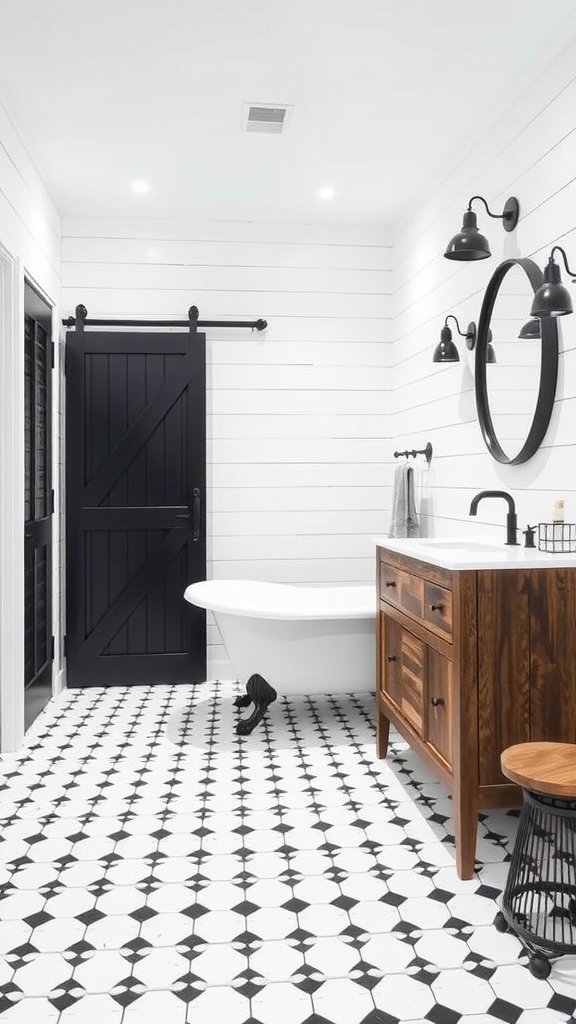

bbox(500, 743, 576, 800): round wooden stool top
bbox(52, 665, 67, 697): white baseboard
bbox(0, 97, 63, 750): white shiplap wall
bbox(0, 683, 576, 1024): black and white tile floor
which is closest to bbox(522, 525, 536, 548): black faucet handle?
bbox(500, 743, 576, 800): round wooden stool top

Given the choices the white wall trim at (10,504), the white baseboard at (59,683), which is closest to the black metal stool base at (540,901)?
the white wall trim at (10,504)

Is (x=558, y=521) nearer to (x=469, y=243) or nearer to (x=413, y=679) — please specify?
(x=413, y=679)

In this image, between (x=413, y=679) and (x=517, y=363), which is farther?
(x=517, y=363)

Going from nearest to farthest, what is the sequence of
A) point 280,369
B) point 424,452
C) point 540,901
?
point 540,901
point 424,452
point 280,369

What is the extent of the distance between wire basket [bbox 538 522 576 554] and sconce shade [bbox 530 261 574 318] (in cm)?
67

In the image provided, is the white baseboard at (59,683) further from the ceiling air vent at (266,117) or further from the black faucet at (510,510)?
the ceiling air vent at (266,117)

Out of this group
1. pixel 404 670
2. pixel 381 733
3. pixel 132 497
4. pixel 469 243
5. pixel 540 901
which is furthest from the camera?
pixel 132 497

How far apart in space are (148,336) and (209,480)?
0.92 metres

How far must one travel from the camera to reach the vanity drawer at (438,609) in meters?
2.43

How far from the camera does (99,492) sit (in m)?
4.57

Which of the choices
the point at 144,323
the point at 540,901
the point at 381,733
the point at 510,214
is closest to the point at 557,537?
the point at 540,901

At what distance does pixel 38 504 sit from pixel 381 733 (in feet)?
6.87

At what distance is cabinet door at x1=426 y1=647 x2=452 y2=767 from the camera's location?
246cm

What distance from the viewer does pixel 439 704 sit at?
2.54 metres
